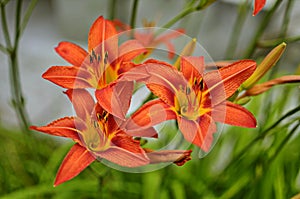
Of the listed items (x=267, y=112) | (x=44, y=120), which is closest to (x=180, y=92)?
(x=267, y=112)

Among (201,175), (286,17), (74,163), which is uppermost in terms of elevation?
(286,17)

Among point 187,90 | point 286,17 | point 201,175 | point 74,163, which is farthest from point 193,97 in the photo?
point 201,175

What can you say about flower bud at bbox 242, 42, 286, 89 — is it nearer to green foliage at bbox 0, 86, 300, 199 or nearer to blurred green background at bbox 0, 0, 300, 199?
blurred green background at bbox 0, 0, 300, 199

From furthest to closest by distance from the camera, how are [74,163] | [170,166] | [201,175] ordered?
[201,175], [170,166], [74,163]

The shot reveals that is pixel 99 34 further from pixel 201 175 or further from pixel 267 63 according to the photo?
pixel 201 175

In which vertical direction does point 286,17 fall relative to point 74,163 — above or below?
above

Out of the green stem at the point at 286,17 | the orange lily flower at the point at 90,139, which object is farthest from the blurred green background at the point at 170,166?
the orange lily flower at the point at 90,139

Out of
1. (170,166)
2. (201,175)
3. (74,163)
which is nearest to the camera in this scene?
(74,163)
